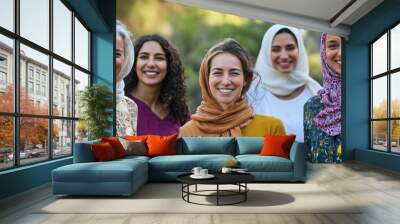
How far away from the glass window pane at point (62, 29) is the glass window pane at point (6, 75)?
153 centimetres

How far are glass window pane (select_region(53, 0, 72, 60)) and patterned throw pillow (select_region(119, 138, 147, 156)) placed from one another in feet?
6.61

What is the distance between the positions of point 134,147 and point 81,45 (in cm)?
288

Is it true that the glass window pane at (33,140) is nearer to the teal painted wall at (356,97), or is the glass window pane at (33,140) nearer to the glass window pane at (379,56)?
the teal painted wall at (356,97)

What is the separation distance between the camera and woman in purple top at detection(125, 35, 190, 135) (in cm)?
876

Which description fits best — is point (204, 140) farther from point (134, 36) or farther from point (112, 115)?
point (134, 36)

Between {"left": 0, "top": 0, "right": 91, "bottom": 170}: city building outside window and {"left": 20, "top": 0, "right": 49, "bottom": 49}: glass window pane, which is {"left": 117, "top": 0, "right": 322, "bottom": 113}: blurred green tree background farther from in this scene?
{"left": 20, "top": 0, "right": 49, "bottom": 49}: glass window pane

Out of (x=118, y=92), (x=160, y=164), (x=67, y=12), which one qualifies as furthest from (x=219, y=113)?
(x=67, y=12)

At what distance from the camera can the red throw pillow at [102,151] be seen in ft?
18.5

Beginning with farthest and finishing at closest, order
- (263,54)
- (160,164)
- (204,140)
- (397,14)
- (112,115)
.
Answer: (263,54) → (112,115) → (397,14) → (204,140) → (160,164)

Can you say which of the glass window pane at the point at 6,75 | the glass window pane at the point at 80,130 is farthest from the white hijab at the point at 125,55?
the glass window pane at the point at 6,75

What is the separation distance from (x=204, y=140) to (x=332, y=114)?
4.01 m

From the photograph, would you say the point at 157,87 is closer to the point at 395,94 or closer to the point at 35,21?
the point at 35,21

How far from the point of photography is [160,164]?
6043mm

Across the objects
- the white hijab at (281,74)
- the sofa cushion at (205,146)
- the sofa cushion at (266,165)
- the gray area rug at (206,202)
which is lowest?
the gray area rug at (206,202)
